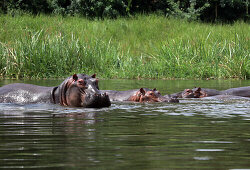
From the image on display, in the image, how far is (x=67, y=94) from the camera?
23.2 feet

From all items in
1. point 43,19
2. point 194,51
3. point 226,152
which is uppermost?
point 43,19

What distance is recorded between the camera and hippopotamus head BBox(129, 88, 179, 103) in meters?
8.25

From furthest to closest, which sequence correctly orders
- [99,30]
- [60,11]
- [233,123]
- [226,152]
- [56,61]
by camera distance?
[60,11] < [99,30] < [56,61] < [233,123] < [226,152]

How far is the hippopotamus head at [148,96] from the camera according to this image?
27.1 feet

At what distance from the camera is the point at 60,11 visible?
89.0ft

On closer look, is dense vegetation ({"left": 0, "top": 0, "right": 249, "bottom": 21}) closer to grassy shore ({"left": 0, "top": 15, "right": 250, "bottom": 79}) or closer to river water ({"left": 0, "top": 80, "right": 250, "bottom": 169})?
grassy shore ({"left": 0, "top": 15, "right": 250, "bottom": 79})

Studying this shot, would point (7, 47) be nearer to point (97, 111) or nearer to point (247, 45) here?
point (247, 45)

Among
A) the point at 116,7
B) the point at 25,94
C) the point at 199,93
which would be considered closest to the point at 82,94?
the point at 25,94

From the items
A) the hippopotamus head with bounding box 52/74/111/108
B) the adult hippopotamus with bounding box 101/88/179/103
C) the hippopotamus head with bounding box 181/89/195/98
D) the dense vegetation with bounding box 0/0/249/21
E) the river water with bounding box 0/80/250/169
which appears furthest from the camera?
the dense vegetation with bounding box 0/0/249/21

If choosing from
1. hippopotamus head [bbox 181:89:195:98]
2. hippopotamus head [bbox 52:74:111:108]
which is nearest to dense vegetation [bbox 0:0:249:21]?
hippopotamus head [bbox 181:89:195:98]

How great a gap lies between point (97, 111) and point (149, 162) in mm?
3426

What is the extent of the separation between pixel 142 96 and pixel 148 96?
14cm

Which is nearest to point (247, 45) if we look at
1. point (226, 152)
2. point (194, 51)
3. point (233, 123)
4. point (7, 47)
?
point (194, 51)

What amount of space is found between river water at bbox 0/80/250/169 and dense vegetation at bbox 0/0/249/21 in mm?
20018
